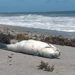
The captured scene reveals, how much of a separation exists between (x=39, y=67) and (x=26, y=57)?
1352mm

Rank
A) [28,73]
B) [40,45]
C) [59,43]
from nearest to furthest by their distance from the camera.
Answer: [28,73]
[40,45]
[59,43]

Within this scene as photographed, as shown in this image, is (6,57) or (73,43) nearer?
(6,57)

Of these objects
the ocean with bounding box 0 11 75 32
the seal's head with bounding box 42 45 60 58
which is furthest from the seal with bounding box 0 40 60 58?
the ocean with bounding box 0 11 75 32

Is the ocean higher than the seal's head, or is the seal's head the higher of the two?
the seal's head

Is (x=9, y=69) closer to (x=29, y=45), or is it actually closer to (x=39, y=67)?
(x=39, y=67)

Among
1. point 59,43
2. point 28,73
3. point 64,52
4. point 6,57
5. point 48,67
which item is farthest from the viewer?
point 59,43

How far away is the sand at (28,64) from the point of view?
7066mm

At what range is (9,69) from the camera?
23.6ft

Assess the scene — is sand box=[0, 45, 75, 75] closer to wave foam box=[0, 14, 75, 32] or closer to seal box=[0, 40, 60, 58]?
seal box=[0, 40, 60, 58]

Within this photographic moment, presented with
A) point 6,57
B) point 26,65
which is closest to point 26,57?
point 6,57

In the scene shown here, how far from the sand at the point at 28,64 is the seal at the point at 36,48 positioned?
8.0 inches

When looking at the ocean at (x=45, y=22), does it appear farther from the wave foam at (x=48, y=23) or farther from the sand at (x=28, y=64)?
the sand at (x=28, y=64)

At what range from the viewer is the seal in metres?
8.85

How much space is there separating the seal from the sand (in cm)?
20
